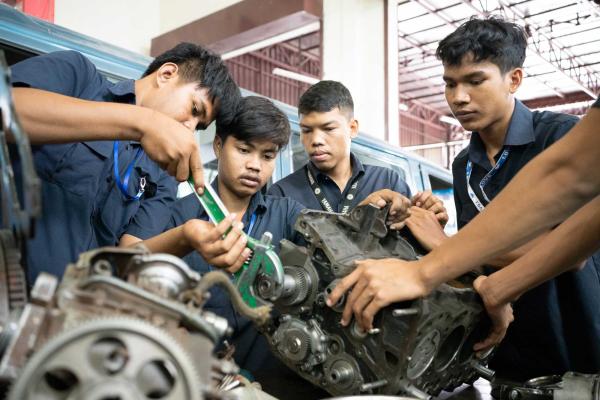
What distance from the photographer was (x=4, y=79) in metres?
0.74

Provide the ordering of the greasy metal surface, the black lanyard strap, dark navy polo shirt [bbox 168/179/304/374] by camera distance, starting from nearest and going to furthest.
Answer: the greasy metal surface → dark navy polo shirt [bbox 168/179/304/374] → the black lanyard strap

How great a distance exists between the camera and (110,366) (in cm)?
62

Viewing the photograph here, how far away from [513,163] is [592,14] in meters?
9.13

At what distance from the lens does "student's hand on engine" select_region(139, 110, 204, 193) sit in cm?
110

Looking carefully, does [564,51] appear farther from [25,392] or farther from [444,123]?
[25,392]

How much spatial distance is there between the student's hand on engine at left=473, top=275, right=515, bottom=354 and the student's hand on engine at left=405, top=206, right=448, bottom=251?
0.64 feet

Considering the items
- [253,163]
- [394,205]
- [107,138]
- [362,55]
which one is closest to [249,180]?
[253,163]

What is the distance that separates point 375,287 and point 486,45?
3.94 ft

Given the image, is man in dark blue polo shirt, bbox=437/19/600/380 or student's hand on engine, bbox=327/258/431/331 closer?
student's hand on engine, bbox=327/258/431/331

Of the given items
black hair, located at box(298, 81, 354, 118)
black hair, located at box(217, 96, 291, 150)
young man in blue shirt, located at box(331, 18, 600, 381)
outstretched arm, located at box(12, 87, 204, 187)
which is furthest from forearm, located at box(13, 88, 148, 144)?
black hair, located at box(298, 81, 354, 118)

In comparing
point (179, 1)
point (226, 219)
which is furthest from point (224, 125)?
point (179, 1)

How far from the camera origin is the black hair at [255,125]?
1.90 metres

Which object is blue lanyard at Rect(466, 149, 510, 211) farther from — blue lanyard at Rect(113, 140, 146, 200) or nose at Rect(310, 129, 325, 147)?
blue lanyard at Rect(113, 140, 146, 200)

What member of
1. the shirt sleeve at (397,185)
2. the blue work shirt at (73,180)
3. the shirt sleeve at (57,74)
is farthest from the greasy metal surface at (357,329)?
the shirt sleeve at (397,185)
